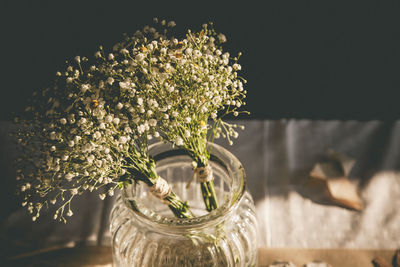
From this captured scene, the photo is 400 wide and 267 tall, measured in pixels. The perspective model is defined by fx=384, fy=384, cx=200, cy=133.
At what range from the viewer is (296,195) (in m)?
1.04

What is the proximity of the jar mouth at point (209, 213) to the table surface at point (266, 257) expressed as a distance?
312mm

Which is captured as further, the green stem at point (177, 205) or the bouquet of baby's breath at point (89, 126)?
the green stem at point (177, 205)

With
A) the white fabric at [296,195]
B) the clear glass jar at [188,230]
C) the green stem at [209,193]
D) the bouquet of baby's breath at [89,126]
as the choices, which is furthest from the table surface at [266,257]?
the bouquet of baby's breath at [89,126]

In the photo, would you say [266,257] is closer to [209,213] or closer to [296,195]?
[296,195]

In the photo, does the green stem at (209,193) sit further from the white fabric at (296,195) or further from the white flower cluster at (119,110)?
the white fabric at (296,195)

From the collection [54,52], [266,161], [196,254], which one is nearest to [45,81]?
[54,52]

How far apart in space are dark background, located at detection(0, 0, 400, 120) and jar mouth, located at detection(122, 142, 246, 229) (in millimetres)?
550

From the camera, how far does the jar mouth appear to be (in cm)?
62

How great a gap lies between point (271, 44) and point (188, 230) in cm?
80

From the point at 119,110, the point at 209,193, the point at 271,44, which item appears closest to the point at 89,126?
the point at 119,110

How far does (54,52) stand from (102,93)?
813mm

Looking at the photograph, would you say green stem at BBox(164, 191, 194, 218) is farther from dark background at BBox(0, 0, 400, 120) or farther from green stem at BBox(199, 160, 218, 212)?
dark background at BBox(0, 0, 400, 120)

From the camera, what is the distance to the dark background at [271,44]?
1.16m

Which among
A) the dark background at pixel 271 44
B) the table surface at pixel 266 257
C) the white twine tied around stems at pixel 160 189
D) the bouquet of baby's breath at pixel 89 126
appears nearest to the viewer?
the bouquet of baby's breath at pixel 89 126
